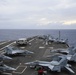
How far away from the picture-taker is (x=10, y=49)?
42.9m

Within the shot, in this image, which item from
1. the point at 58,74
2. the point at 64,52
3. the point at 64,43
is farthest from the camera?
the point at 64,43

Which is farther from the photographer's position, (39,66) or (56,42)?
(56,42)

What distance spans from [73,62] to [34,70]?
927 centimetres

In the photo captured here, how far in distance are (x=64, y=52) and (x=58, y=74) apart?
17.7 metres

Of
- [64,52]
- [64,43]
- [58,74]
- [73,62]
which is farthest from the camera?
[64,43]

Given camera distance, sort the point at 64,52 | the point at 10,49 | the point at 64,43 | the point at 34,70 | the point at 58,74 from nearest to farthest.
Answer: the point at 58,74 < the point at 34,70 < the point at 10,49 < the point at 64,52 < the point at 64,43

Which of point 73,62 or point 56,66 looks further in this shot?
point 73,62

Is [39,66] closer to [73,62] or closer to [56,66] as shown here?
[56,66]

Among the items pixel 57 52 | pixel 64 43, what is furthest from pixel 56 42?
pixel 57 52

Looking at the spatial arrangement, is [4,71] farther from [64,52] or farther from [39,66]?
[64,52]

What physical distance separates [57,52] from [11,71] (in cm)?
1974

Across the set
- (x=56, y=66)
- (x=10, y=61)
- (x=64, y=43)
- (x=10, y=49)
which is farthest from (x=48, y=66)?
(x=64, y=43)

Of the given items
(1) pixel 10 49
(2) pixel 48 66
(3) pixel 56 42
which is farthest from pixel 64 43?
(2) pixel 48 66

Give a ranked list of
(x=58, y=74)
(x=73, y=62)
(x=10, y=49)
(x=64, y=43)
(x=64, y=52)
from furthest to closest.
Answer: (x=64, y=43) < (x=64, y=52) < (x=10, y=49) < (x=73, y=62) < (x=58, y=74)
